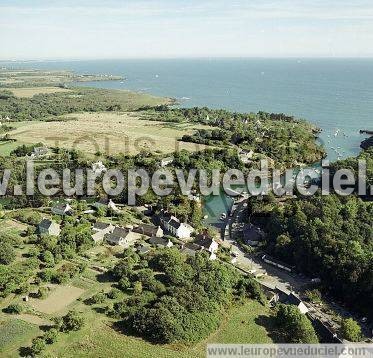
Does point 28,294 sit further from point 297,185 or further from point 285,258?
point 297,185

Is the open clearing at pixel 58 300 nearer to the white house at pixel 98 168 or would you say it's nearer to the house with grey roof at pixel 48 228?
the house with grey roof at pixel 48 228

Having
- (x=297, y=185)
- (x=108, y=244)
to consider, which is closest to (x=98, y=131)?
(x=297, y=185)

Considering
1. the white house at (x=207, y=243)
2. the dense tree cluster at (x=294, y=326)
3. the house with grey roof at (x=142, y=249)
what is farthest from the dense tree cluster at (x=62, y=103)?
the dense tree cluster at (x=294, y=326)

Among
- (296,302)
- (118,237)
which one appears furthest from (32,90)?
(296,302)

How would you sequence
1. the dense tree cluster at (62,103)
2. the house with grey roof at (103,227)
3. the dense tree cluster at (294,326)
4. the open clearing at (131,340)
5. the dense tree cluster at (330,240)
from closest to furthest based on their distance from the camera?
the open clearing at (131,340) → the dense tree cluster at (294,326) → the dense tree cluster at (330,240) → the house with grey roof at (103,227) → the dense tree cluster at (62,103)

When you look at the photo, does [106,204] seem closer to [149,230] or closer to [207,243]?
[149,230]
